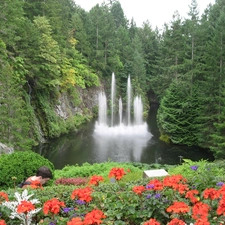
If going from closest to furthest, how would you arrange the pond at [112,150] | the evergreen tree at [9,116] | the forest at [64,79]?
1. the evergreen tree at [9,116]
2. the forest at [64,79]
3. the pond at [112,150]

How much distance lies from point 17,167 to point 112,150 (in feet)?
36.3

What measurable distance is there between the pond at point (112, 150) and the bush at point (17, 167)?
825cm

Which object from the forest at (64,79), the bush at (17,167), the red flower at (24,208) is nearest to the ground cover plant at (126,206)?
the red flower at (24,208)

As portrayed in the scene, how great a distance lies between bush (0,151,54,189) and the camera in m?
6.63

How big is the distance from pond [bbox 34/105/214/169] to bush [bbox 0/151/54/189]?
825 centimetres

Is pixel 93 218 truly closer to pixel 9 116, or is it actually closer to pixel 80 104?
pixel 9 116

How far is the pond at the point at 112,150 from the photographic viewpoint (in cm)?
1622

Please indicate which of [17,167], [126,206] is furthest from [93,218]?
[17,167]

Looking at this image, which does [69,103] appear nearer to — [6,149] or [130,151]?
[130,151]

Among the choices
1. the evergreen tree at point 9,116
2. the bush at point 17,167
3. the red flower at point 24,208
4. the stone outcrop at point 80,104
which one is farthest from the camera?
the stone outcrop at point 80,104

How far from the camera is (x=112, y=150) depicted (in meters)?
17.5

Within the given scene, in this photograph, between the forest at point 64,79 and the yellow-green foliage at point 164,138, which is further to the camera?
the yellow-green foliage at point 164,138

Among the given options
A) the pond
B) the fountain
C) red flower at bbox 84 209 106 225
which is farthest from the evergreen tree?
red flower at bbox 84 209 106 225

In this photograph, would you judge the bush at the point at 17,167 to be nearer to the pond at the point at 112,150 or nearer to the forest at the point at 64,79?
the forest at the point at 64,79
